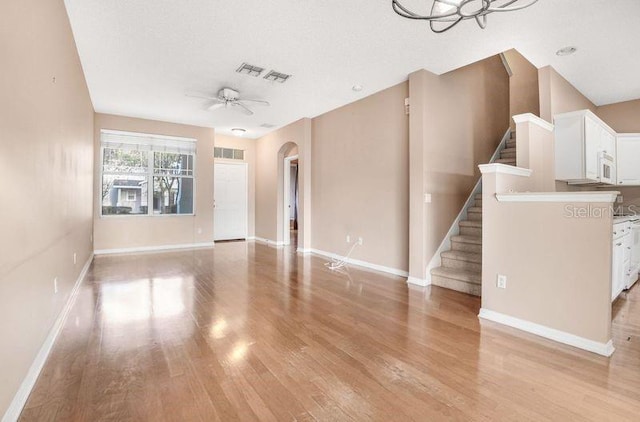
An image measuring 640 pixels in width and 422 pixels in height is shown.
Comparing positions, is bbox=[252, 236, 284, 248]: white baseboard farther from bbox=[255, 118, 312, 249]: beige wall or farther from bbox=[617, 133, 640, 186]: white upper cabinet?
bbox=[617, 133, 640, 186]: white upper cabinet

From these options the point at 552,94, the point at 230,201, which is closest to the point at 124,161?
the point at 230,201

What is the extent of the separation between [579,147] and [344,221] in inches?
135

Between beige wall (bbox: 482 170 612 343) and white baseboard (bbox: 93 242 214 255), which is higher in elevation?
beige wall (bbox: 482 170 612 343)

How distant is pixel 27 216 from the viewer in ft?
5.98

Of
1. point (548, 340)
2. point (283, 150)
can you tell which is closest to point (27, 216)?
point (548, 340)

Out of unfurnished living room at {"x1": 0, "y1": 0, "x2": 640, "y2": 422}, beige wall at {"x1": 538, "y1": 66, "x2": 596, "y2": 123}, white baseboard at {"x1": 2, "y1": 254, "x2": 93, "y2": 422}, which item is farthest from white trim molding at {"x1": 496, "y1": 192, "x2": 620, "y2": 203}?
white baseboard at {"x1": 2, "y1": 254, "x2": 93, "y2": 422}

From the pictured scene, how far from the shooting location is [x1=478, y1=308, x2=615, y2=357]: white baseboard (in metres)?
2.22

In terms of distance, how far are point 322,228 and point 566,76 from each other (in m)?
4.44

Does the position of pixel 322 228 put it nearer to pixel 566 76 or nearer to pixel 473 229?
pixel 473 229

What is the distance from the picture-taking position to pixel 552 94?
391cm

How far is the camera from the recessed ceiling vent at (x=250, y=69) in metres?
3.89

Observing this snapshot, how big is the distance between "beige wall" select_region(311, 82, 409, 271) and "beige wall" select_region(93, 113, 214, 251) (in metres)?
2.69

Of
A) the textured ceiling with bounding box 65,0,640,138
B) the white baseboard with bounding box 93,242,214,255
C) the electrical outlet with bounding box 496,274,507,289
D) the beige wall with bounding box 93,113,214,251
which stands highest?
the textured ceiling with bounding box 65,0,640,138

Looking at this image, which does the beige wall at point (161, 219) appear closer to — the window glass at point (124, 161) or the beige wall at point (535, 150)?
the window glass at point (124, 161)
